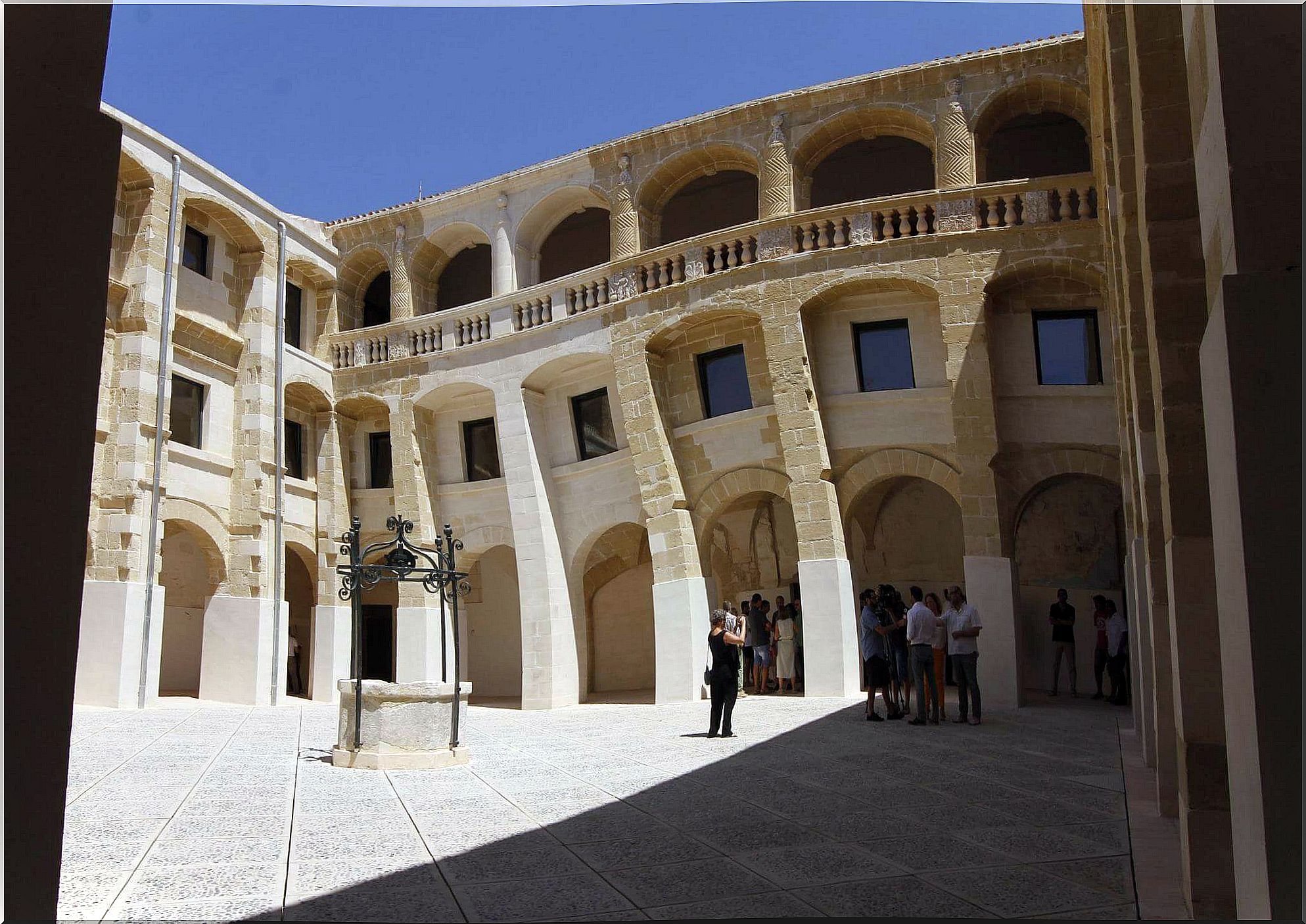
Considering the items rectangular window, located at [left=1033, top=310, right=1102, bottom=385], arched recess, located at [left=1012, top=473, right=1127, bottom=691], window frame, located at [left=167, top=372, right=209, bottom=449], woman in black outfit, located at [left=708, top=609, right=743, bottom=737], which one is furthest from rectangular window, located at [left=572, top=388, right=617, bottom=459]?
woman in black outfit, located at [left=708, top=609, right=743, bottom=737]

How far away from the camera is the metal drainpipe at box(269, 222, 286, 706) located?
2038 cm

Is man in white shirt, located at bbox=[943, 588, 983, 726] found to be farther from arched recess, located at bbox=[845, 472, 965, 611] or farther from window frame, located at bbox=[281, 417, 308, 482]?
window frame, located at bbox=[281, 417, 308, 482]

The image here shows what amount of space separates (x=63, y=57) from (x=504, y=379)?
1825 cm

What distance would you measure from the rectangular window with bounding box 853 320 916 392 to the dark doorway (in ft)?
44.2

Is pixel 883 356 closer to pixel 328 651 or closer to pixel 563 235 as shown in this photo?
pixel 563 235

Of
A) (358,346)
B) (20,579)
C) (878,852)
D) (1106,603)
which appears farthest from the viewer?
(358,346)

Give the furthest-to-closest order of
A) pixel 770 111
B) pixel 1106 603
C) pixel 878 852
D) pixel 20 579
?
pixel 770 111, pixel 1106 603, pixel 878 852, pixel 20 579

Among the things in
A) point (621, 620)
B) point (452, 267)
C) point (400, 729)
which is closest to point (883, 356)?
point (621, 620)

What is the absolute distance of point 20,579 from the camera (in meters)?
2.79

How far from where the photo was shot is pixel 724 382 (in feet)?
63.9

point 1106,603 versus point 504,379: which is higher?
point 504,379

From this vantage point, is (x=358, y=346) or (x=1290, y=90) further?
(x=358, y=346)

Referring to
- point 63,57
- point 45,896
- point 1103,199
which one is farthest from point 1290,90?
point 1103,199

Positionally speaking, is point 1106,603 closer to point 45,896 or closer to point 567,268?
point 567,268
